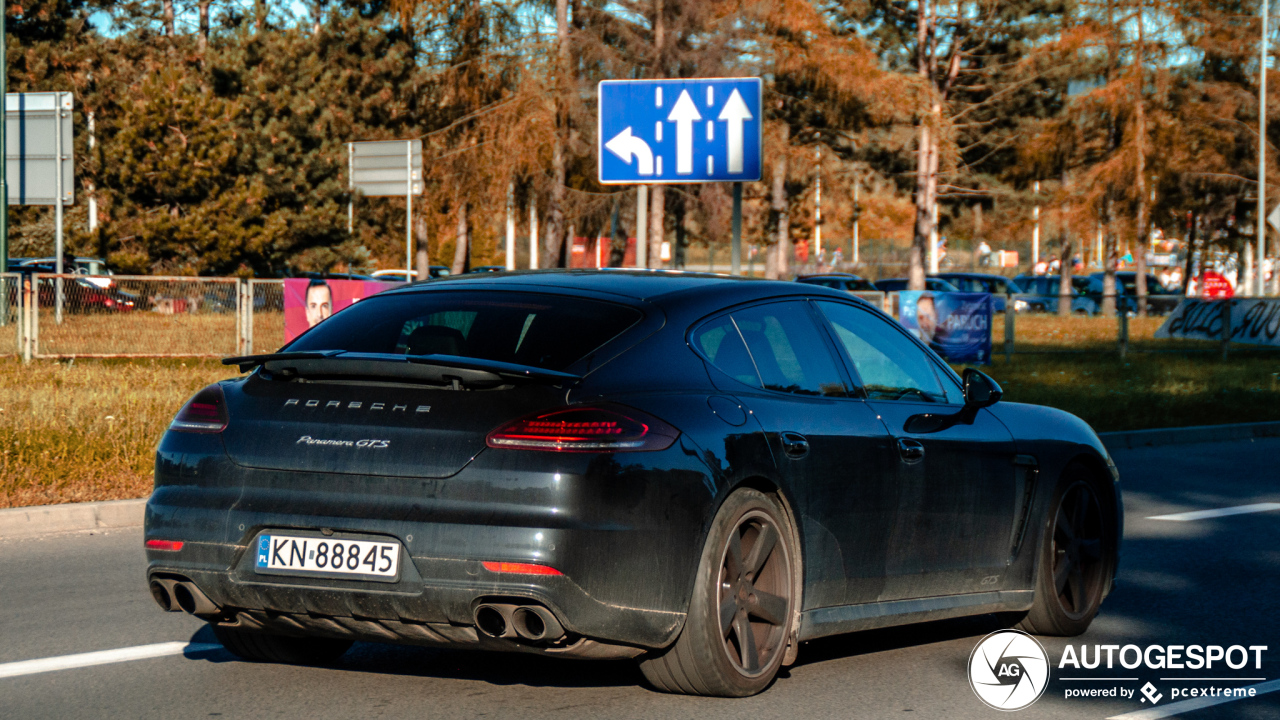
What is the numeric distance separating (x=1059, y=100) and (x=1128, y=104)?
40.9 ft

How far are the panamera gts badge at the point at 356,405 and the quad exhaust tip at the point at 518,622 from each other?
652 millimetres

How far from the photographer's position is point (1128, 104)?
42094 mm

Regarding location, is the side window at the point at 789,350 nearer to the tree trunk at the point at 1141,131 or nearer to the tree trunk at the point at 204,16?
the tree trunk at the point at 1141,131

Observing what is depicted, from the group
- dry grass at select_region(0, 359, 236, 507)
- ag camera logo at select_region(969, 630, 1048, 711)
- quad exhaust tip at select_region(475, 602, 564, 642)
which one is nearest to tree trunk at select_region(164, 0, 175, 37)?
dry grass at select_region(0, 359, 236, 507)

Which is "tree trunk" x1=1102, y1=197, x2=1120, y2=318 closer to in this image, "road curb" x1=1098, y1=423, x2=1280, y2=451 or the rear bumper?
"road curb" x1=1098, y1=423, x2=1280, y2=451

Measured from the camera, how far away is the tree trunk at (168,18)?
179ft

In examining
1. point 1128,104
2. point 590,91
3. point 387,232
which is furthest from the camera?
point 387,232

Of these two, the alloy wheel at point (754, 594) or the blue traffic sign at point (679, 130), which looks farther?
the blue traffic sign at point (679, 130)

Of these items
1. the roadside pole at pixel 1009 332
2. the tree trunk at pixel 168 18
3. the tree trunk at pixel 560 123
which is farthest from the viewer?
the tree trunk at pixel 168 18

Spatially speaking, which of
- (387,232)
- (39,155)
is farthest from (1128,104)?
(39,155)

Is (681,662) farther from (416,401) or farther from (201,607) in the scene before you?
(201,607)

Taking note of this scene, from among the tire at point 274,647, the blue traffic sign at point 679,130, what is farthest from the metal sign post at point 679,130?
the tire at point 274,647

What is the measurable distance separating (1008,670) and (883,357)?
130 centimetres

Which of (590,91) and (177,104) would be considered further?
(177,104)
